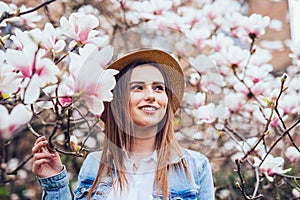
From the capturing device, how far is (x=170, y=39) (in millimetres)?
1052

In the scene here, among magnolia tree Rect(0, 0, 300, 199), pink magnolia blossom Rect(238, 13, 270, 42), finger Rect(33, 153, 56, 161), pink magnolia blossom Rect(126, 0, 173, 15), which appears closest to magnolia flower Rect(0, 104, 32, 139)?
magnolia tree Rect(0, 0, 300, 199)

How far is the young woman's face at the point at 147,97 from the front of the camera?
91 centimetres

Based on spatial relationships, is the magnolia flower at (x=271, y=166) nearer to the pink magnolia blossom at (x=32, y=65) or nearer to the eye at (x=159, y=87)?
the eye at (x=159, y=87)


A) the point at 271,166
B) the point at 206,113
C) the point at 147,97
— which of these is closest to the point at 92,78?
the point at 147,97

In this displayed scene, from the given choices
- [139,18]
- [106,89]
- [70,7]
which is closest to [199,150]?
[106,89]

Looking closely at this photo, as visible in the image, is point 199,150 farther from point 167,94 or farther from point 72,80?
point 72,80

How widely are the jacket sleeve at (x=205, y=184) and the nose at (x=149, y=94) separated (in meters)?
0.22

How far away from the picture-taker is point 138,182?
0.97m

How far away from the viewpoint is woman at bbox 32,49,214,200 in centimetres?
93

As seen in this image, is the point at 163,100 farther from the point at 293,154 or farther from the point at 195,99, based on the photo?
the point at 293,154

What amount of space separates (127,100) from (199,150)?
240mm

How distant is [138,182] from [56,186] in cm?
17

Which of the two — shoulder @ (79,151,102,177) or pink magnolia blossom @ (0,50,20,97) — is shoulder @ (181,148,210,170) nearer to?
shoulder @ (79,151,102,177)

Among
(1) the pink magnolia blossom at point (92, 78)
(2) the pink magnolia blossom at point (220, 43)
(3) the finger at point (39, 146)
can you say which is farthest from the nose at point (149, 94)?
(2) the pink magnolia blossom at point (220, 43)
